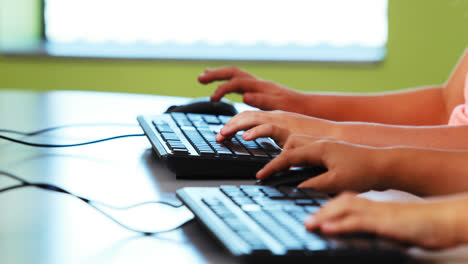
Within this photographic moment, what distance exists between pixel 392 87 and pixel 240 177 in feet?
7.72

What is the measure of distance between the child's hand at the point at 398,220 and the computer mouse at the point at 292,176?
169 mm

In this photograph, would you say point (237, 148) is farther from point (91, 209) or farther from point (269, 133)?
point (91, 209)

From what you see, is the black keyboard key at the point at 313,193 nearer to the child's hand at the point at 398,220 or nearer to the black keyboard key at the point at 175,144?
the child's hand at the point at 398,220

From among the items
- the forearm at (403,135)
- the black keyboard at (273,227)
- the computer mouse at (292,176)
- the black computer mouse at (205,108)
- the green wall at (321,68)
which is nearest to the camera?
the black keyboard at (273,227)

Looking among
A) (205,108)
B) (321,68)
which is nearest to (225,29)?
(321,68)

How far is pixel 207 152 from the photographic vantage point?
770mm

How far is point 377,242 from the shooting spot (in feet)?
1.49

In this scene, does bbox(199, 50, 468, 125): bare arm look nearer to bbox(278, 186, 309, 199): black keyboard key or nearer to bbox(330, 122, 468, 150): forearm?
bbox(330, 122, 468, 150): forearm

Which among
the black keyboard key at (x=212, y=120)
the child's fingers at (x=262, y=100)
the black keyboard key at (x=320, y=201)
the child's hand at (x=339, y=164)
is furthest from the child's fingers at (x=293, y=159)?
the child's fingers at (x=262, y=100)

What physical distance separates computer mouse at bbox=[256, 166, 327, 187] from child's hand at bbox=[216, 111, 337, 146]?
0.13 m

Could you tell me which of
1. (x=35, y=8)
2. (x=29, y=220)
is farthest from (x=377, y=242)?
(x=35, y=8)

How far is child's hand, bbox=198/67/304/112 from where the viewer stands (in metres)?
1.22

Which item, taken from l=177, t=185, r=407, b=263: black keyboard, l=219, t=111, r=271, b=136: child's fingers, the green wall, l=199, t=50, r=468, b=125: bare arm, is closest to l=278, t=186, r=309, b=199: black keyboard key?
l=177, t=185, r=407, b=263: black keyboard

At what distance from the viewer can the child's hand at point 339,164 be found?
645mm
